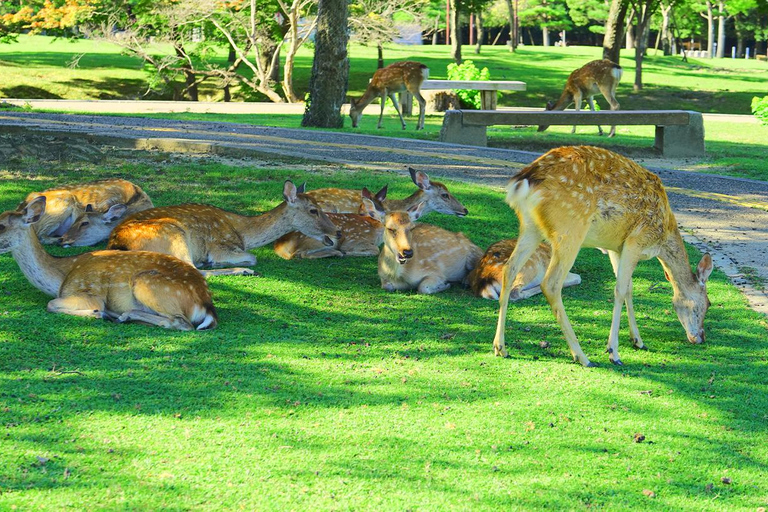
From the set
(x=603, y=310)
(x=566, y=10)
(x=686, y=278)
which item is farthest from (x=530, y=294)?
(x=566, y=10)

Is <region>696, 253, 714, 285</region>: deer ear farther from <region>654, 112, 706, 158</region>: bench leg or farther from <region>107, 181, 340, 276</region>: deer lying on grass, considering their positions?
<region>654, 112, 706, 158</region>: bench leg

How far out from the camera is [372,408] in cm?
476

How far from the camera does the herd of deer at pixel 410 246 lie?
573cm

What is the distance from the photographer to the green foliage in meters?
24.7

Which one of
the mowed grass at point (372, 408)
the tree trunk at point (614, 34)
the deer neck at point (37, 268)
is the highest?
the tree trunk at point (614, 34)

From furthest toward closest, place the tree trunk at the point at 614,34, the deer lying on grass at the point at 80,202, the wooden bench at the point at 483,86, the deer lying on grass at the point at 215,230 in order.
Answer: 1. the tree trunk at the point at 614,34
2. the wooden bench at the point at 483,86
3. the deer lying on grass at the point at 80,202
4. the deer lying on grass at the point at 215,230

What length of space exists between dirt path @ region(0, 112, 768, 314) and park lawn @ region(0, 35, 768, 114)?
16.7m

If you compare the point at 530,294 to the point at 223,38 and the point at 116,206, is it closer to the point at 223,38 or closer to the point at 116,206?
the point at 116,206

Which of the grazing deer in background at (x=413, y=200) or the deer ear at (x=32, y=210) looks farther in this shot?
the grazing deer in background at (x=413, y=200)

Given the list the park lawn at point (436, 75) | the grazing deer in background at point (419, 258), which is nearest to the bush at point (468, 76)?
the park lawn at point (436, 75)

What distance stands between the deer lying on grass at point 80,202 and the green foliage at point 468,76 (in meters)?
16.6

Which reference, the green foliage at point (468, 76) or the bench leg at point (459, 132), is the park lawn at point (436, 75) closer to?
the green foliage at point (468, 76)

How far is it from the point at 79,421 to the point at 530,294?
12.8ft

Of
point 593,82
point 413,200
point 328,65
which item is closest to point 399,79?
point 328,65
